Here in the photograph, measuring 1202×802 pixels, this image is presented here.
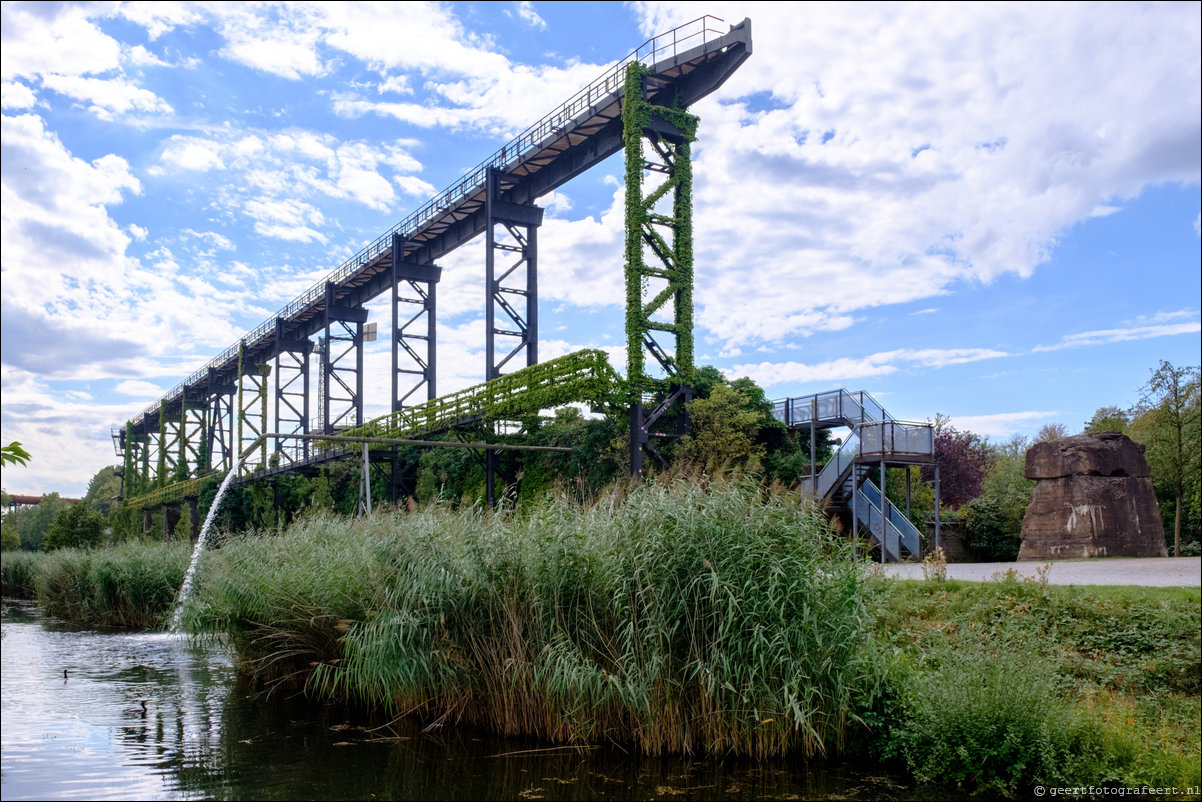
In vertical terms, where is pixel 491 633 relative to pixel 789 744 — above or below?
above

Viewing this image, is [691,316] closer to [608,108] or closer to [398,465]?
[608,108]

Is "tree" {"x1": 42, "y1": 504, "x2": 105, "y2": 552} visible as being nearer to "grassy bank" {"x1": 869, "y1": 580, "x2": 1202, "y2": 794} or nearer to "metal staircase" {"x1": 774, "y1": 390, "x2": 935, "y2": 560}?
"metal staircase" {"x1": 774, "y1": 390, "x2": 935, "y2": 560}

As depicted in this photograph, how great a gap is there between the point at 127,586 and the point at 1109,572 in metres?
19.7

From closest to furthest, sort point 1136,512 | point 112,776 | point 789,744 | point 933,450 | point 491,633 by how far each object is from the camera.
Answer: point 112,776 < point 789,744 < point 491,633 < point 1136,512 < point 933,450

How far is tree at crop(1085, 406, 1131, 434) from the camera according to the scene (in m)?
28.1

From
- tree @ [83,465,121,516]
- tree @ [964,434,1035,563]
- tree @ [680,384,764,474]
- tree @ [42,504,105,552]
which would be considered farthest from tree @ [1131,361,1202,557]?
tree @ [83,465,121,516]

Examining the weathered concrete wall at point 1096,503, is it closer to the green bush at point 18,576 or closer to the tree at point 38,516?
the green bush at point 18,576

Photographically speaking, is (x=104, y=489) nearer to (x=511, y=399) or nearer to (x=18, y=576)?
(x=18, y=576)

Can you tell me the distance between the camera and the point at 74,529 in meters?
45.1

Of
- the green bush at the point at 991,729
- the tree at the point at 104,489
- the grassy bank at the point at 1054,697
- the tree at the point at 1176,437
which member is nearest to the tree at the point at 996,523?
the tree at the point at 1176,437

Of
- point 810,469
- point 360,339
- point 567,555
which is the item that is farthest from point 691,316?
point 360,339

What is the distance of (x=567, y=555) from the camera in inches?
356

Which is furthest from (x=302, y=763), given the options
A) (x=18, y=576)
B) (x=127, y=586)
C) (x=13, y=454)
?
(x=18, y=576)

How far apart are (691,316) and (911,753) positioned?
17.9 metres
